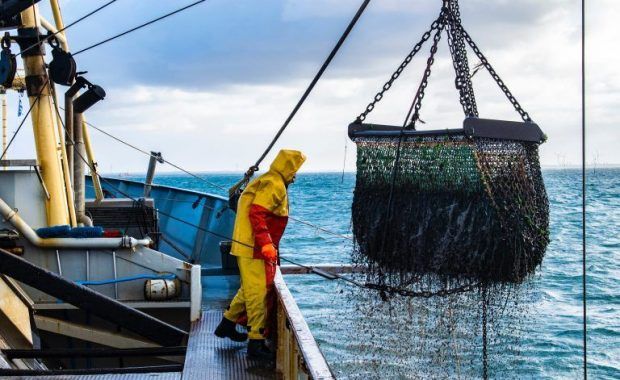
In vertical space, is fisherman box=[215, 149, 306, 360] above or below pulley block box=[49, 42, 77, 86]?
below

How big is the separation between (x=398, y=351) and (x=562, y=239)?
22.5m

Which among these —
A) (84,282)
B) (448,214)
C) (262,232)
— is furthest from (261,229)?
(84,282)

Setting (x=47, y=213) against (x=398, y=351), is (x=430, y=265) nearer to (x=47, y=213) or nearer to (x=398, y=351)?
(x=47, y=213)

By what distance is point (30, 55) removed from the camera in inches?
353

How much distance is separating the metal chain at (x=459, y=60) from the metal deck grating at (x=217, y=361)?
2.40m

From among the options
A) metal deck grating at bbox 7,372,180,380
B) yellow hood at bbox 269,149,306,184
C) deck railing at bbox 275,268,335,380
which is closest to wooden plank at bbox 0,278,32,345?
metal deck grating at bbox 7,372,180,380

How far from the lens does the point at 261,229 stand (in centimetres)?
539

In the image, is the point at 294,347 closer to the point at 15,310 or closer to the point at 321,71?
the point at 321,71

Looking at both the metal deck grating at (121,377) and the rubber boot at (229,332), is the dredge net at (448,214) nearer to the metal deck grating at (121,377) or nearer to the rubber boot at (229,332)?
the rubber boot at (229,332)

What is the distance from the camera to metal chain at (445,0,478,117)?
5.30m

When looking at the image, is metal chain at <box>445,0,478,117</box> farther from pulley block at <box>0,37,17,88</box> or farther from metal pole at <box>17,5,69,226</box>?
pulley block at <box>0,37,17,88</box>

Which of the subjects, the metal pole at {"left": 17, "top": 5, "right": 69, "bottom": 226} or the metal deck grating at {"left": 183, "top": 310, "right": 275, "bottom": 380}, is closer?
the metal deck grating at {"left": 183, "top": 310, "right": 275, "bottom": 380}

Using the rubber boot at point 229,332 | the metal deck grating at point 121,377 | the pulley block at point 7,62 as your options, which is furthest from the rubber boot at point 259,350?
the pulley block at point 7,62

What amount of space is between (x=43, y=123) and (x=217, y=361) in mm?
4480
